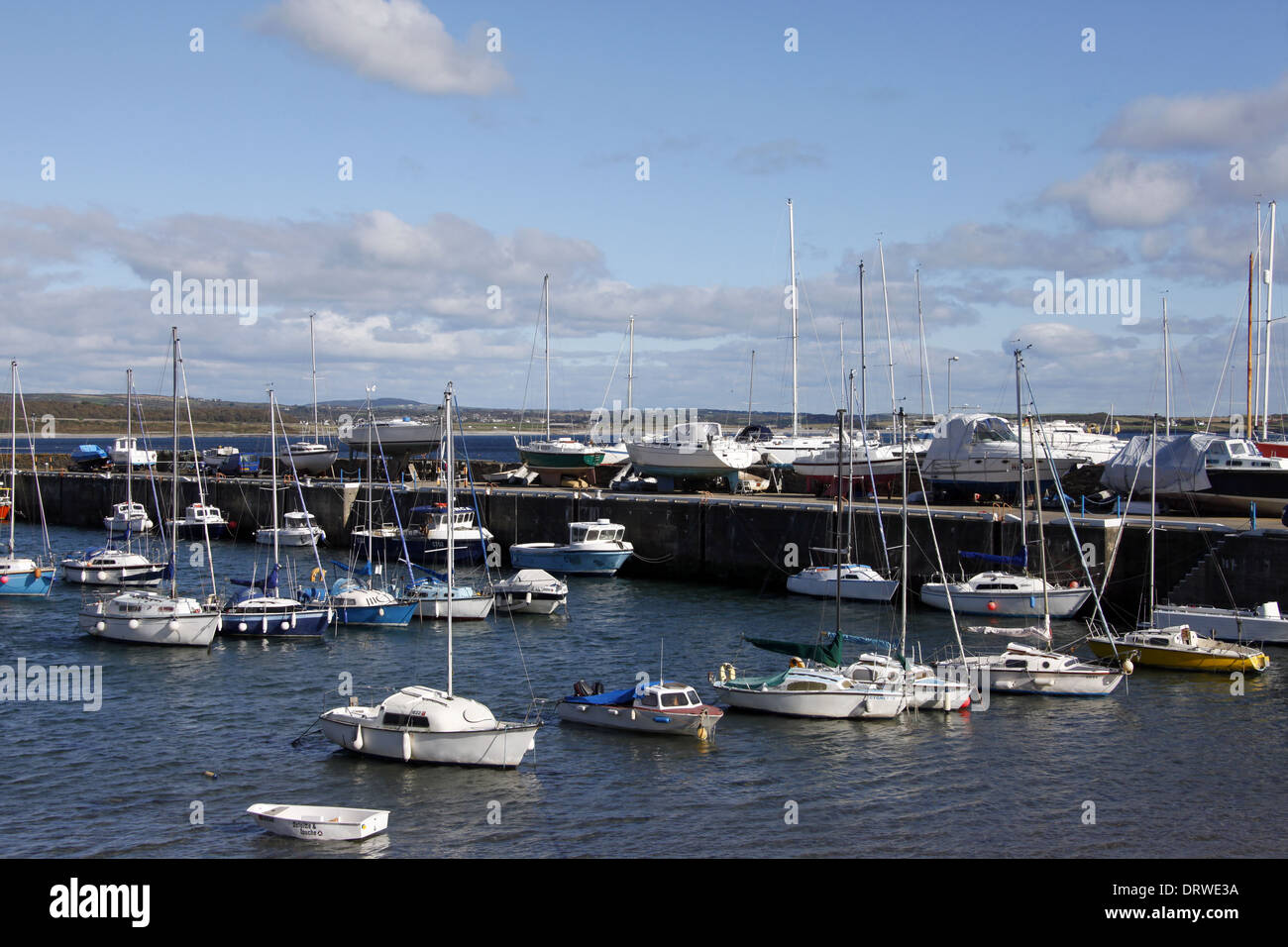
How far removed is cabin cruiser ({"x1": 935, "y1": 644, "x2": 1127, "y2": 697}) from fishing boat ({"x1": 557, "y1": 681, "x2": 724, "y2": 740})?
806 centimetres

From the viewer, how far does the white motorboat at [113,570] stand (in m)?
57.7

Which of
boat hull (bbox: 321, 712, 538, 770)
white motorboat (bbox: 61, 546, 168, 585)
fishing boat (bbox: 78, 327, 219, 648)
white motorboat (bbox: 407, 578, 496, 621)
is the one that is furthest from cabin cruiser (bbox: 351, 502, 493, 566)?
boat hull (bbox: 321, 712, 538, 770)

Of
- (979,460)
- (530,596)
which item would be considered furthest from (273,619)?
(979,460)

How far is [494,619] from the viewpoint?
160 ft

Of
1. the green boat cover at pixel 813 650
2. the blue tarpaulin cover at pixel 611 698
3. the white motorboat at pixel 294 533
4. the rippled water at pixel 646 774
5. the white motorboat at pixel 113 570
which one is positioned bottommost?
the rippled water at pixel 646 774

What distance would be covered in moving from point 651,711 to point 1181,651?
1802 cm

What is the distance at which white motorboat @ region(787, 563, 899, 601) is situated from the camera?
50062 mm

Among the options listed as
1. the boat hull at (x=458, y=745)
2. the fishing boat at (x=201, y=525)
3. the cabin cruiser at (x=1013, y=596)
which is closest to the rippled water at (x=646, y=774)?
the boat hull at (x=458, y=745)

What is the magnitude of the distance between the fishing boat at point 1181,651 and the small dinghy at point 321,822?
23927mm

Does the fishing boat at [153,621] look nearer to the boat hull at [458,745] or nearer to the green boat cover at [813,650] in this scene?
the boat hull at [458,745]

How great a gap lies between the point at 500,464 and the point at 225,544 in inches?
843

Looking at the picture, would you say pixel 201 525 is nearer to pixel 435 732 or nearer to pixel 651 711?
pixel 651 711
